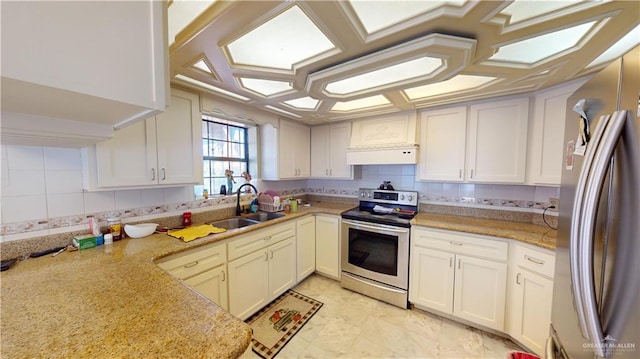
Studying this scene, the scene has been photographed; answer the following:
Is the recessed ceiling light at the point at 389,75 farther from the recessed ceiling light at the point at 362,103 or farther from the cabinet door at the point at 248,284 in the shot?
the cabinet door at the point at 248,284

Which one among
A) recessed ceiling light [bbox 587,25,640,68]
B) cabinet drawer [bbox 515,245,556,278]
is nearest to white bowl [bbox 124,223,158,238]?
cabinet drawer [bbox 515,245,556,278]

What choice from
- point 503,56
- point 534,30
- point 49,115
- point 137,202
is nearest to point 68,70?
point 49,115

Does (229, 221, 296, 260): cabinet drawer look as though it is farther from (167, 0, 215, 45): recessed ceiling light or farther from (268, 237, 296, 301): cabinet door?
(167, 0, 215, 45): recessed ceiling light

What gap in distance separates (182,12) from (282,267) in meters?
2.30

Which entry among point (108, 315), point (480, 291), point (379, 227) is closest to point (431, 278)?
point (480, 291)

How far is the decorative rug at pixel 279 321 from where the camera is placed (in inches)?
70.6

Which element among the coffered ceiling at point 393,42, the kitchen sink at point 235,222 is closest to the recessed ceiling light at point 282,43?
the coffered ceiling at point 393,42

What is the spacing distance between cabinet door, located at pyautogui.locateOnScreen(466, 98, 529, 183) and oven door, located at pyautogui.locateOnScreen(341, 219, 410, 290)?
101 centimetres

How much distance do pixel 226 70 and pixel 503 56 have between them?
6.18 ft

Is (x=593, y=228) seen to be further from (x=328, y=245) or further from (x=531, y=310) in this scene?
(x=328, y=245)

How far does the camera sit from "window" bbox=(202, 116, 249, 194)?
257 centimetres

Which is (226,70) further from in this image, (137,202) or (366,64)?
(137,202)

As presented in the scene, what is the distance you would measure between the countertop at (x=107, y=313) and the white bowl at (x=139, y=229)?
0.32 m

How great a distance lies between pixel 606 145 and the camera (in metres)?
0.63
